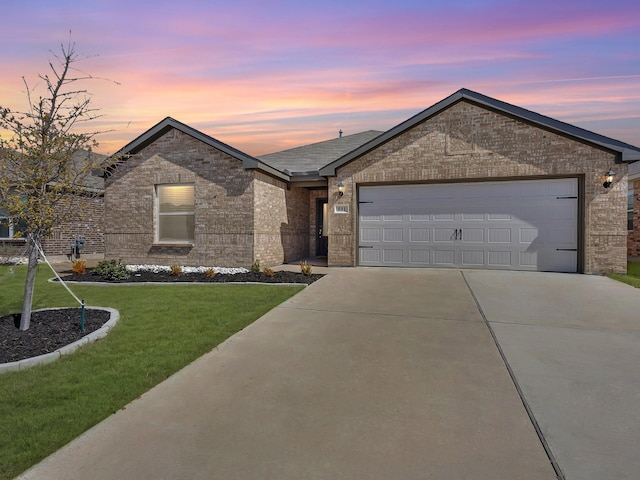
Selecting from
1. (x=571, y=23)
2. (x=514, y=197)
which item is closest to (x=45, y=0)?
(x=571, y=23)

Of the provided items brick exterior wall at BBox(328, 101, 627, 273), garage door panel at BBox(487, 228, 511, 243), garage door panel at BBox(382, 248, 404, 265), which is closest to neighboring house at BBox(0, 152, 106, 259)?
brick exterior wall at BBox(328, 101, 627, 273)

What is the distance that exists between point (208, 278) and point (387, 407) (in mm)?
7263

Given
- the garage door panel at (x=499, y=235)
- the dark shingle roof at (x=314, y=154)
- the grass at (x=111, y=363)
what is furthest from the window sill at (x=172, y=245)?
the garage door panel at (x=499, y=235)

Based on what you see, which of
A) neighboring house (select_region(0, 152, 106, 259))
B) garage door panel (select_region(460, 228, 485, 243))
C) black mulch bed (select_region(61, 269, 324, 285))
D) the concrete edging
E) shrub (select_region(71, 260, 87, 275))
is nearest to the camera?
the concrete edging

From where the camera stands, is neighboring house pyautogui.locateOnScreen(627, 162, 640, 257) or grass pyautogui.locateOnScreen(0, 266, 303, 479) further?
neighboring house pyautogui.locateOnScreen(627, 162, 640, 257)

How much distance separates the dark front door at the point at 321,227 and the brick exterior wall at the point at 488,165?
3.11 metres

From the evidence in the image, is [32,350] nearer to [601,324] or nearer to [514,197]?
[601,324]

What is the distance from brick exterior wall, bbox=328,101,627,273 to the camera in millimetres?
9445

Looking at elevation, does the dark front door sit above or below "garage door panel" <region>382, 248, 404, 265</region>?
above

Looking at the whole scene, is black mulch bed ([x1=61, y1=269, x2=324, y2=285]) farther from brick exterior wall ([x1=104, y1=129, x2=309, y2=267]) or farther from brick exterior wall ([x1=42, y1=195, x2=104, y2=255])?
brick exterior wall ([x1=42, y1=195, x2=104, y2=255])

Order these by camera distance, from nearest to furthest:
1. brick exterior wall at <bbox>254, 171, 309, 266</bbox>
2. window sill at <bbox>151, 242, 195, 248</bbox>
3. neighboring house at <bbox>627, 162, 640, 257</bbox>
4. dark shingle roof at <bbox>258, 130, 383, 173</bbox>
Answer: brick exterior wall at <bbox>254, 171, 309, 266</bbox>
window sill at <bbox>151, 242, 195, 248</bbox>
dark shingle roof at <bbox>258, 130, 383, 173</bbox>
neighboring house at <bbox>627, 162, 640, 257</bbox>

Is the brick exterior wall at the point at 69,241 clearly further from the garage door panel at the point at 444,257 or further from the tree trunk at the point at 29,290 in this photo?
the garage door panel at the point at 444,257

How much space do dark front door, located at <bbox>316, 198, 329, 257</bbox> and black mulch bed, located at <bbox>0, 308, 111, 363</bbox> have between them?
10.3 meters

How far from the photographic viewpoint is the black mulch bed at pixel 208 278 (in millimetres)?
8609
